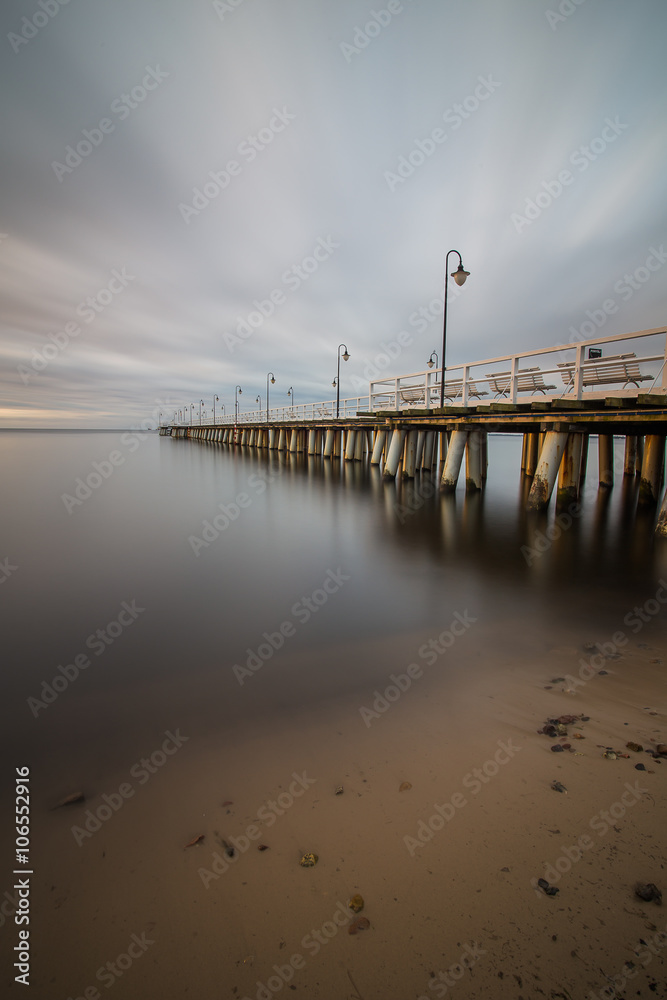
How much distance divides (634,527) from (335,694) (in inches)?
426

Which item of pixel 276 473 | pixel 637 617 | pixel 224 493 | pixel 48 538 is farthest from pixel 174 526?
pixel 276 473

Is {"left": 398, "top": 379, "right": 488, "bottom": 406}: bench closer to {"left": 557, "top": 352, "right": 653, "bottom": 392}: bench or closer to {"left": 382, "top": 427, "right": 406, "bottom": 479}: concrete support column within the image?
{"left": 382, "top": 427, "right": 406, "bottom": 479}: concrete support column

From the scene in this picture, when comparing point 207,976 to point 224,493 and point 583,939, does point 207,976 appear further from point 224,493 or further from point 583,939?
point 224,493

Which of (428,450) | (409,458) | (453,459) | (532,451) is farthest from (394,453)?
(532,451)

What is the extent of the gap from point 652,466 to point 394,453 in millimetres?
9967

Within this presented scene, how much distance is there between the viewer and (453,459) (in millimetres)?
16156

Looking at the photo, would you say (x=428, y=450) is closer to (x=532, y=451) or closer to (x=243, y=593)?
(x=532, y=451)

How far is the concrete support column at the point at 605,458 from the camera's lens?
18922 millimetres

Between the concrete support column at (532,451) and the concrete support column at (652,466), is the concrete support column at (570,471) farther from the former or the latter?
the concrete support column at (532,451)

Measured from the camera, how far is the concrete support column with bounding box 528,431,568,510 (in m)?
12.0

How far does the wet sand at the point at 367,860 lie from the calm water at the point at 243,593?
65cm

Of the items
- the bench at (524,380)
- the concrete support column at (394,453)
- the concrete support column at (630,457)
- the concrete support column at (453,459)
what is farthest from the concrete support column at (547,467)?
the concrete support column at (630,457)

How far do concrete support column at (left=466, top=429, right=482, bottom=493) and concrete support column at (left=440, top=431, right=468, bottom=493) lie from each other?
402 millimetres

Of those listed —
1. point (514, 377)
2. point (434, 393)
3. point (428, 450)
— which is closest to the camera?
point (514, 377)
